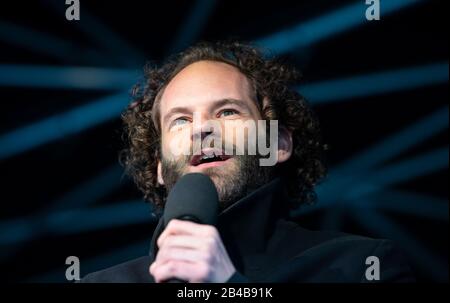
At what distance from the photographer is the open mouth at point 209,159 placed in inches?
67.6

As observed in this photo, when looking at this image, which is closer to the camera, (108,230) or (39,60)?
(39,60)

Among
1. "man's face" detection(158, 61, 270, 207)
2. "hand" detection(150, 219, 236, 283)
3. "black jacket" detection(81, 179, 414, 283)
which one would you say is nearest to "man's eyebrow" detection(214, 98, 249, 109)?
"man's face" detection(158, 61, 270, 207)

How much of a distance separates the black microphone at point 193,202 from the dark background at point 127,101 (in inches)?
48.5

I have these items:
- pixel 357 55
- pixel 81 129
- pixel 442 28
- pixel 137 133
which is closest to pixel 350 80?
pixel 357 55

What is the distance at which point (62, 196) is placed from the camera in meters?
2.81

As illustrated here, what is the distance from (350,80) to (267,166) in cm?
99

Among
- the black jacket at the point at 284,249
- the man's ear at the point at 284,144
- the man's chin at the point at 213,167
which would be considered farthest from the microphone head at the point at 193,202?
the man's ear at the point at 284,144

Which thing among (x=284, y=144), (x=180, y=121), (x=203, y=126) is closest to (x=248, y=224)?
(x=203, y=126)

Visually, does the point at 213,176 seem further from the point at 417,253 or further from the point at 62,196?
the point at 417,253

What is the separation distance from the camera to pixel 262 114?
6.75ft

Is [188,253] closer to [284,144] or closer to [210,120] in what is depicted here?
[210,120]

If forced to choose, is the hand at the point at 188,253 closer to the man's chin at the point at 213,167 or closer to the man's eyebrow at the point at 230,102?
the man's chin at the point at 213,167

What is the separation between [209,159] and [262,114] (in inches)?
14.6

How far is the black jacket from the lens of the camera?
154cm
